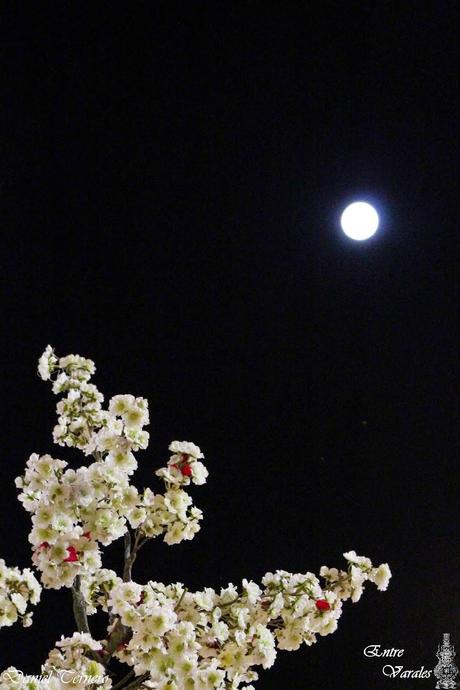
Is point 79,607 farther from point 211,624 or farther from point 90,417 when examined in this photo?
point 90,417

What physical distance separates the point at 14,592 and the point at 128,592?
0.22 metres

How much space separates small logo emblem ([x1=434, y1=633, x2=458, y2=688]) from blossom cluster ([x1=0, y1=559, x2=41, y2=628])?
1656mm

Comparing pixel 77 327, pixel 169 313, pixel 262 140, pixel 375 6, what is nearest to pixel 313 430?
pixel 169 313

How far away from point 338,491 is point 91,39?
182 centimetres

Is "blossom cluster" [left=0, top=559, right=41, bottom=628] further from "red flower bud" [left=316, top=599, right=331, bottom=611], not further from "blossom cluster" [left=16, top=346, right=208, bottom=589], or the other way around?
"red flower bud" [left=316, top=599, right=331, bottom=611]

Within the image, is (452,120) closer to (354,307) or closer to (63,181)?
(354,307)

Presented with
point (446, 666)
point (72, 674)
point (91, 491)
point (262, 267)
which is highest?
point (262, 267)

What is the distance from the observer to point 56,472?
138 cm

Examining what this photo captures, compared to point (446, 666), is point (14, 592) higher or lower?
lower

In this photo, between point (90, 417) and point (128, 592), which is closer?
point (128, 592)

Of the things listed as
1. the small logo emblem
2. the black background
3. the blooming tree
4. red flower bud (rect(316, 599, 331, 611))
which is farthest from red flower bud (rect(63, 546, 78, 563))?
the small logo emblem

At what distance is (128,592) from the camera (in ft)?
4.19

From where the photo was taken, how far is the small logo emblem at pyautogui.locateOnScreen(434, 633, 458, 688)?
238 centimetres

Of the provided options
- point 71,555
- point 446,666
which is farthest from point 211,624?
point 446,666
